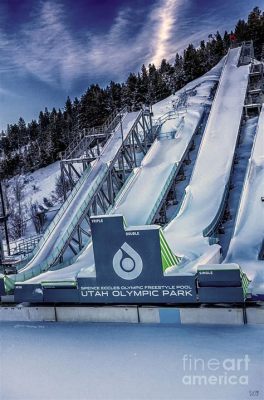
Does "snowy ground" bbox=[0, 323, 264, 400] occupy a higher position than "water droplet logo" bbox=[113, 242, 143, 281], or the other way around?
"water droplet logo" bbox=[113, 242, 143, 281]

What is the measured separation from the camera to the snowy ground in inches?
214

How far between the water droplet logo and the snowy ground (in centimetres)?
98

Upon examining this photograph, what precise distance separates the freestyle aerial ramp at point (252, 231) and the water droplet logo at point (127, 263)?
2.27 m

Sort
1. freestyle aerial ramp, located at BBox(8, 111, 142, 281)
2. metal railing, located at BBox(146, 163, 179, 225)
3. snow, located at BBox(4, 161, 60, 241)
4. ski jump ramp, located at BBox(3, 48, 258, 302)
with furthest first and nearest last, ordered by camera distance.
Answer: snow, located at BBox(4, 161, 60, 241)
metal railing, located at BBox(146, 163, 179, 225)
freestyle aerial ramp, located at BBox(8, 111, 142, 281)
ski jump ramp, located at BBox(3, 48, 258, 302)

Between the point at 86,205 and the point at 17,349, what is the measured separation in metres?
8.16

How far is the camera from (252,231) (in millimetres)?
11867

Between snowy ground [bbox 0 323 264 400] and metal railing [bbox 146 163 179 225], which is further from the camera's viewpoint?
metal railing [bbox 146 163 179 225]

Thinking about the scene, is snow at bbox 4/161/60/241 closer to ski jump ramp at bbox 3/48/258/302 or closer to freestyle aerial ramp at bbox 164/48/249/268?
ski jump ramp at bbox 3/48/258/302

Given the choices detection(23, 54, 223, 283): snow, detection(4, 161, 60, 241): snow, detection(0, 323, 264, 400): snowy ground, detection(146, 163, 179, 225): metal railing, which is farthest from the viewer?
detection(4, 161, 60, 241): snow

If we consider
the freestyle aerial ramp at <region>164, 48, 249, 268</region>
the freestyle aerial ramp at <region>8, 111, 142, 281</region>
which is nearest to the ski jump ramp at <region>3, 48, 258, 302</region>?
the freestyle aerial ramp at <region>164, 48, 249, 268</region>

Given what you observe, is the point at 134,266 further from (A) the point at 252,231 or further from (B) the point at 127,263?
(A) the point at 252,231

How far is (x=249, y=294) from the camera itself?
812 cm

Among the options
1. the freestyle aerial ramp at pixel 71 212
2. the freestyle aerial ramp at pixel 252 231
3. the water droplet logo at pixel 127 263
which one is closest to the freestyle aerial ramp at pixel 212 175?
the freestyle aerial ramp at pixel 252 231

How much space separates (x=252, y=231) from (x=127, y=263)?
5.04 m
